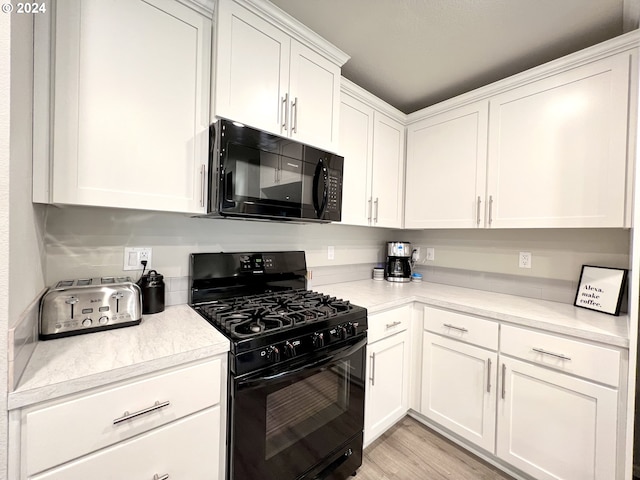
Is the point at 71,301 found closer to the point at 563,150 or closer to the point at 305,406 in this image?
the point at 305,406

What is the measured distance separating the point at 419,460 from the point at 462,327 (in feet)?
2.75

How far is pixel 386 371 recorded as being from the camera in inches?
69.2

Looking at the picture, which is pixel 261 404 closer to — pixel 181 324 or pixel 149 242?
pixel 181 324

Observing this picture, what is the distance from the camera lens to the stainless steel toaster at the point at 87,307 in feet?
3.24

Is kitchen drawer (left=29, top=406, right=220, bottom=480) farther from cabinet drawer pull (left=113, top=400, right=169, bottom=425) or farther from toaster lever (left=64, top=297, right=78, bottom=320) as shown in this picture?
toaster lever (left=64, top=297, right=78, bottom=320)

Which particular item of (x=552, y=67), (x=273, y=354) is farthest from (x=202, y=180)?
(x=552, y=67)

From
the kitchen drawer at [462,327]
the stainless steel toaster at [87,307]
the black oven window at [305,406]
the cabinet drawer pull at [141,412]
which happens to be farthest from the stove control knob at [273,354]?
the kitchen drawer at [462,327]

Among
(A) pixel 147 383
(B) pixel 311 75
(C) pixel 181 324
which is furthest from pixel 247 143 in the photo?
(A) pixel 147 383

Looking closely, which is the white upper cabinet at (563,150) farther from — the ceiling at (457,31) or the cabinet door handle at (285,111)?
the cabinet door handle at (285,111)

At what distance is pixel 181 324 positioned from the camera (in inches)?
47.4

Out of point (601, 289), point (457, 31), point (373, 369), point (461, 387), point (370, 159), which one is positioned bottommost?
point (461, 387)

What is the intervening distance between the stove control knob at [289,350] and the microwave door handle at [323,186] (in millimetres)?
749

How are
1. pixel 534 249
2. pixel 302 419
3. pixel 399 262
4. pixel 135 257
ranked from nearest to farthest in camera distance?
pixel 302 419 → pixel 135 257 → pixel 534 249 → pixel 399 262

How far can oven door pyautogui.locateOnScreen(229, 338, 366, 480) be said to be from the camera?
1047 millimetres
